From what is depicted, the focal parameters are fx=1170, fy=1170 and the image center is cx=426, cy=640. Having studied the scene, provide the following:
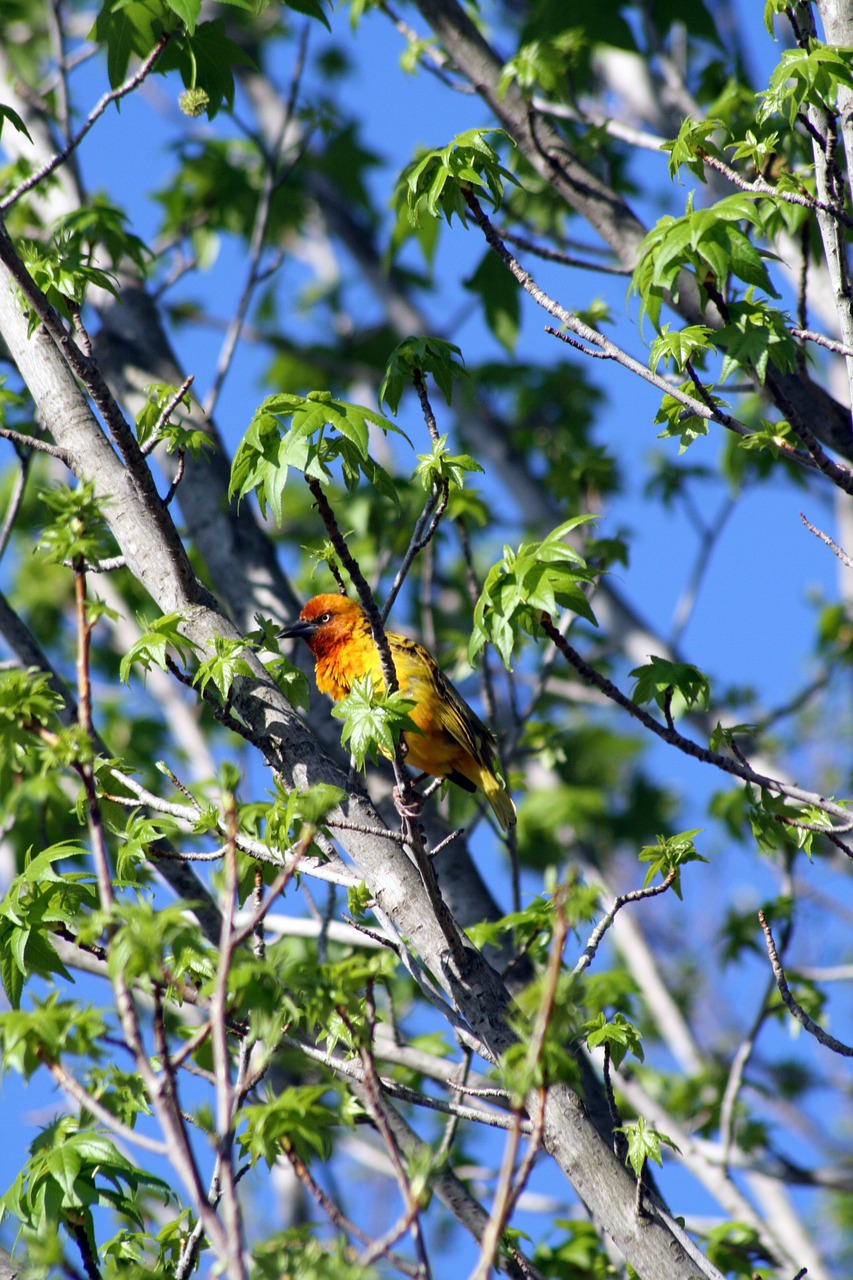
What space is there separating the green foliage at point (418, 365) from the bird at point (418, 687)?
169 cm

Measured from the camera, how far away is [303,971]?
269 cm

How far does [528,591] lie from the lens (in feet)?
10.3

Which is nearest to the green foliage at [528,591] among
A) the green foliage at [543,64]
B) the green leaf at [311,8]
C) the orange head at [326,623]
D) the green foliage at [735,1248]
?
the orange head at [326,623]

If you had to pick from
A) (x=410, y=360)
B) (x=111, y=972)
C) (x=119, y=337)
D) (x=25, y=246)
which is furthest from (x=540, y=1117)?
(x=119, y=337)

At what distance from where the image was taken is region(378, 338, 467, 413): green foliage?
3.57 meters

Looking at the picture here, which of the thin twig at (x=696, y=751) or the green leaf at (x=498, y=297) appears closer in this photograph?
the thin twig at (x=696, y=751)

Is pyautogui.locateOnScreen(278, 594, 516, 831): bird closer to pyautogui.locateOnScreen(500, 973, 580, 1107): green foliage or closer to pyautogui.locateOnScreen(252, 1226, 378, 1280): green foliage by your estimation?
pyautogui.locateOnScreen(252, 1226, 378, 1280): green foliage

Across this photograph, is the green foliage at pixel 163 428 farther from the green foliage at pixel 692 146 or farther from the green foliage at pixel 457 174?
the green foliage at pixel 692 146

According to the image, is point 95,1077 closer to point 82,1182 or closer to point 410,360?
point 82,1182

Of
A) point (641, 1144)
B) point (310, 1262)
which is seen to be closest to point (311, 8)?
point (641, 1144)

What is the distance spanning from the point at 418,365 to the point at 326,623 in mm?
2262

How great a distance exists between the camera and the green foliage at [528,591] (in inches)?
123

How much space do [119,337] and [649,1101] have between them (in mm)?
4876

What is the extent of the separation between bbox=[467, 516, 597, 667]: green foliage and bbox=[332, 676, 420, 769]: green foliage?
245mm
